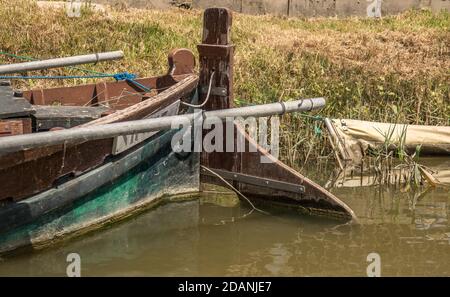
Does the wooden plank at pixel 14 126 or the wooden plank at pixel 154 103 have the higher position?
the wooden plank at pixel 154 103

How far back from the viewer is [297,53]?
42.8ft

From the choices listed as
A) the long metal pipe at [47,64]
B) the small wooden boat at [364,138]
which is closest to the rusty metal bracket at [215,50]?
the long metal pipe at [47,64]

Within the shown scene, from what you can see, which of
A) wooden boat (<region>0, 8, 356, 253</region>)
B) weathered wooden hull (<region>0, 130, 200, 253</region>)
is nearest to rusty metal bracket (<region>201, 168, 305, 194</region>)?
wooden boat (<region>0, 8, 356, 253</region>)

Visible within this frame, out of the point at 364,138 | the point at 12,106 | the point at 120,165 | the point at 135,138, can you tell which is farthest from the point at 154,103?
the point at 364,138

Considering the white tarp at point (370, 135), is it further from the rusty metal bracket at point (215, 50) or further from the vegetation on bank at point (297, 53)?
the rusty metal bracket at point (215, 50)

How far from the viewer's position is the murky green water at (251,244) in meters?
6.65

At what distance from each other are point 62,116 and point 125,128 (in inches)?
59.7

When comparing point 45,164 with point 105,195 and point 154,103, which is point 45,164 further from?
point 154,103

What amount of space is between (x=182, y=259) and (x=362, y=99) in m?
4.66

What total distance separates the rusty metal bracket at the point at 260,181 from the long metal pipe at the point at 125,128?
0.79 meters

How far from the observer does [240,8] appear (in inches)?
711

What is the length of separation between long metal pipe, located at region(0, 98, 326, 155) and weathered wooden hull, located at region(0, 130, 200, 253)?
2.01 feet

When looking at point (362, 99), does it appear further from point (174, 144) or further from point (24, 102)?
point (24, 102)

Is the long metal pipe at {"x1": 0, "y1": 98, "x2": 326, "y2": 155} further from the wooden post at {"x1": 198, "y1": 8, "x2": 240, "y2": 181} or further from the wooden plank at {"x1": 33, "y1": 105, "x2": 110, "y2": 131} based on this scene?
the wooden plank at {"x1": 33, "y1": 105, "x2": 110, "y2": 131}
